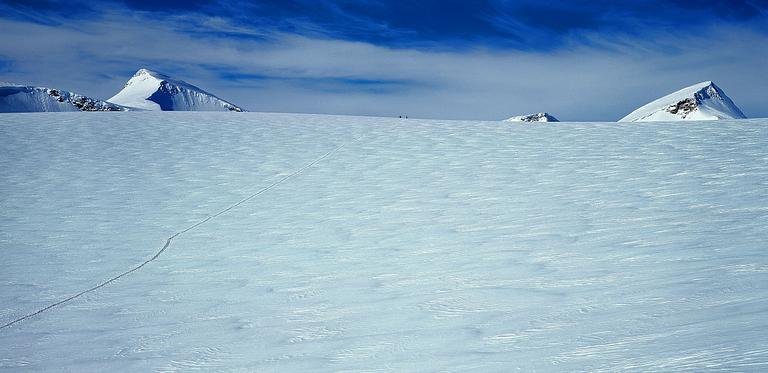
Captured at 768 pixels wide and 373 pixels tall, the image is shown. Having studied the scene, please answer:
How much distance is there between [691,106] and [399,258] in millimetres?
197396

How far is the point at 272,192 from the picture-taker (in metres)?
6.85

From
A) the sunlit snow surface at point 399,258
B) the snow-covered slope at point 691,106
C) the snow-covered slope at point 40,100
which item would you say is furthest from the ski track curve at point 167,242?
the snow-covered slope at point 691,106

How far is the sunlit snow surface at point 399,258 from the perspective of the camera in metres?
2.54

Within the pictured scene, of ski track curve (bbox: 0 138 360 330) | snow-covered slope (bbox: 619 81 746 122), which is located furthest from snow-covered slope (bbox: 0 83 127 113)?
snow-covered slope (bbox: 619 81 746 122)

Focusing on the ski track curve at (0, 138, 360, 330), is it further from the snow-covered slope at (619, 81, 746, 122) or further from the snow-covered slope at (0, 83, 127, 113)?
the snow-covered slope at (619, 81, 746, 122)

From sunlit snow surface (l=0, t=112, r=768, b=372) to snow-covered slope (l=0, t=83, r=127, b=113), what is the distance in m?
145

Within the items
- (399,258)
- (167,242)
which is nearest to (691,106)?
(399,258)

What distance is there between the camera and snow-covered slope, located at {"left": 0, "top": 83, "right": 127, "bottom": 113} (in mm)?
128500

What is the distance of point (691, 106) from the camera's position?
174000 mm

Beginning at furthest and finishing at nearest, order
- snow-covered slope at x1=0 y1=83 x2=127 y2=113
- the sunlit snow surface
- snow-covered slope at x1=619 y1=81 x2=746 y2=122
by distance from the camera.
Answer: snow-covered slope at x1=619 y1=81 x2=746 y2=122, snow-covered slope at x1=0 y1=83 x2=127 y2=113, the sunlit snow surface

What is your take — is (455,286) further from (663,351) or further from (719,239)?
(719,239)

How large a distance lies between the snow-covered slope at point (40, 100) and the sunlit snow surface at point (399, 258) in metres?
145

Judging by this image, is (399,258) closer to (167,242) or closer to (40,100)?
(167,242)

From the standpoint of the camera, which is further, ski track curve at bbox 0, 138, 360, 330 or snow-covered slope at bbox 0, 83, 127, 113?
snow-covered slope at bbox 0, 83, 127, 113
